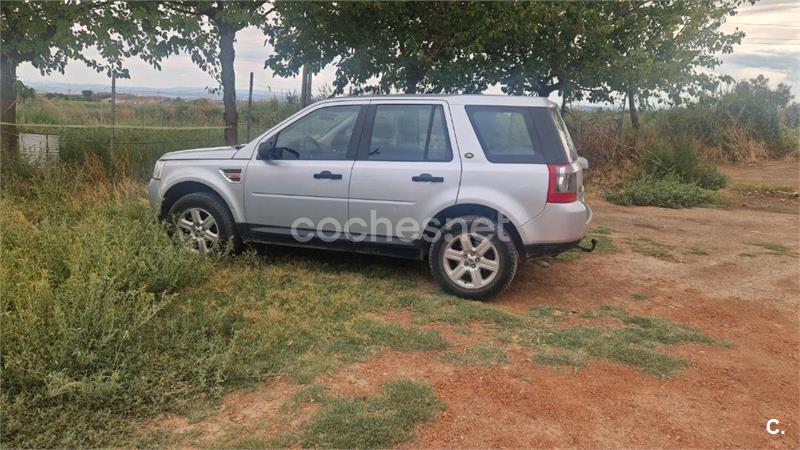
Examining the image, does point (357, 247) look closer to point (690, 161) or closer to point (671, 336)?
point (671, 336)

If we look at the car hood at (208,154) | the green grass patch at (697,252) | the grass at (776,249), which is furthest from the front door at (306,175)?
the grass at (776,249)

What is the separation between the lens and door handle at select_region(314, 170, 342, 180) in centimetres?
538

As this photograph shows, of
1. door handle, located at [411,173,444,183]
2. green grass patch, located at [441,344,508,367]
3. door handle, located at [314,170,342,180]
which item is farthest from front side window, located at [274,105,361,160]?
green grass patch, located at [441,344,508,367]

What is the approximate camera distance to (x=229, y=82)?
10422 millimetres

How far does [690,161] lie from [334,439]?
450 inches

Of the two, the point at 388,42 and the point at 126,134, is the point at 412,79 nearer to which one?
the point at 388,42

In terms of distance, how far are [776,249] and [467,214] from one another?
4.87m

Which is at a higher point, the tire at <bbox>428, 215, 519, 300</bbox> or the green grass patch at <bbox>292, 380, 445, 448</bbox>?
the tire at <bbox>428, 215, 519, 300</bbox>

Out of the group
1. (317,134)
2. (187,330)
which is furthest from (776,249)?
(187,330)

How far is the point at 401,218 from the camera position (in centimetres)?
523

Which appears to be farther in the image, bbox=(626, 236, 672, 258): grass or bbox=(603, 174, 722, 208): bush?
bbox=(603, 174, 722, 208): bush

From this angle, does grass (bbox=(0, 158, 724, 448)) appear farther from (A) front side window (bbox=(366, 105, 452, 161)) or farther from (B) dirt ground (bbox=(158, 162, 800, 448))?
(A) front side window (bbox=(366, 105, 452, 161))

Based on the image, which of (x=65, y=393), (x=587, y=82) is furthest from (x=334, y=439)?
(x=587, y=82)

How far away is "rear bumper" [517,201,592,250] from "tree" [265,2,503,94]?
5.12 metres
